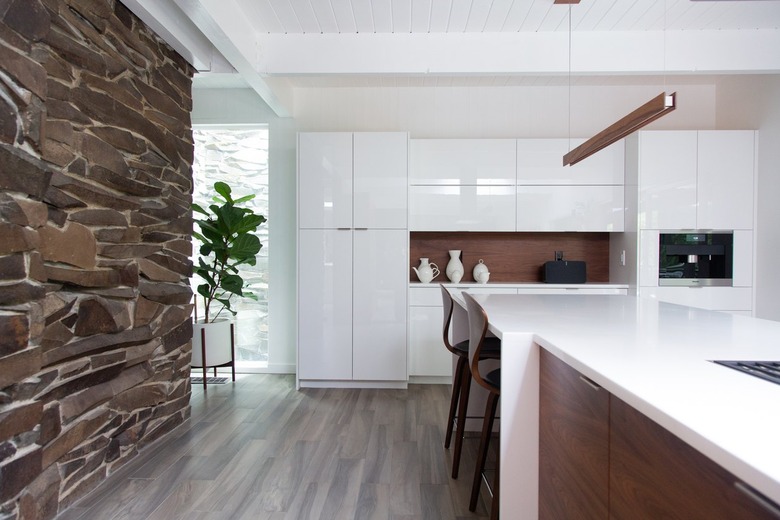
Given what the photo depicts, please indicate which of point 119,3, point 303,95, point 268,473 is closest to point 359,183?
point 303,95

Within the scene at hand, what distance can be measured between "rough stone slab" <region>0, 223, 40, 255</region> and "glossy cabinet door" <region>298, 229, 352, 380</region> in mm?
2225

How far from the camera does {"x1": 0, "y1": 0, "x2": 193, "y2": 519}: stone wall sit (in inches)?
65.5

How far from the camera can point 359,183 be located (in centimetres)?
385

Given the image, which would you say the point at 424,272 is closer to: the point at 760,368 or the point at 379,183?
the point at 379,183

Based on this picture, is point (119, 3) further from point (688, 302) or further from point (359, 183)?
point (688, 302)

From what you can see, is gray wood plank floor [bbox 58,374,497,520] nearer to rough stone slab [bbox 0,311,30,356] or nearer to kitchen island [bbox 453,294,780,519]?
kitchen island [bbox 453,294,780,519]

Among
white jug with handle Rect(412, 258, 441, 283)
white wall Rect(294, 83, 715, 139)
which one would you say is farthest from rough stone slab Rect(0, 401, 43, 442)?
white wall Rect(294, 83, 715, 139)

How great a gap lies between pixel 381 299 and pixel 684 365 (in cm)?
287

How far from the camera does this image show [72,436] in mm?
2090

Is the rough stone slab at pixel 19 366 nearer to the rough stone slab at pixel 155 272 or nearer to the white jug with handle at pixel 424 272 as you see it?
the rough stone slab at pixel 155 272

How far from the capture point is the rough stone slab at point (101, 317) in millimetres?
2134

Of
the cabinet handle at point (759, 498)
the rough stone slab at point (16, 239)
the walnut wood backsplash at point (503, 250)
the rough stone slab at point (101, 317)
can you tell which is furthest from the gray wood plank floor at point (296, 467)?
the cabinet handle at point (759, 498)

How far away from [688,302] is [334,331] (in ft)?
10.1

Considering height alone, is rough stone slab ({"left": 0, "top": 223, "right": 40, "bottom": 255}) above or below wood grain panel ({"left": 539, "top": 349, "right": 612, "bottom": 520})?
above
